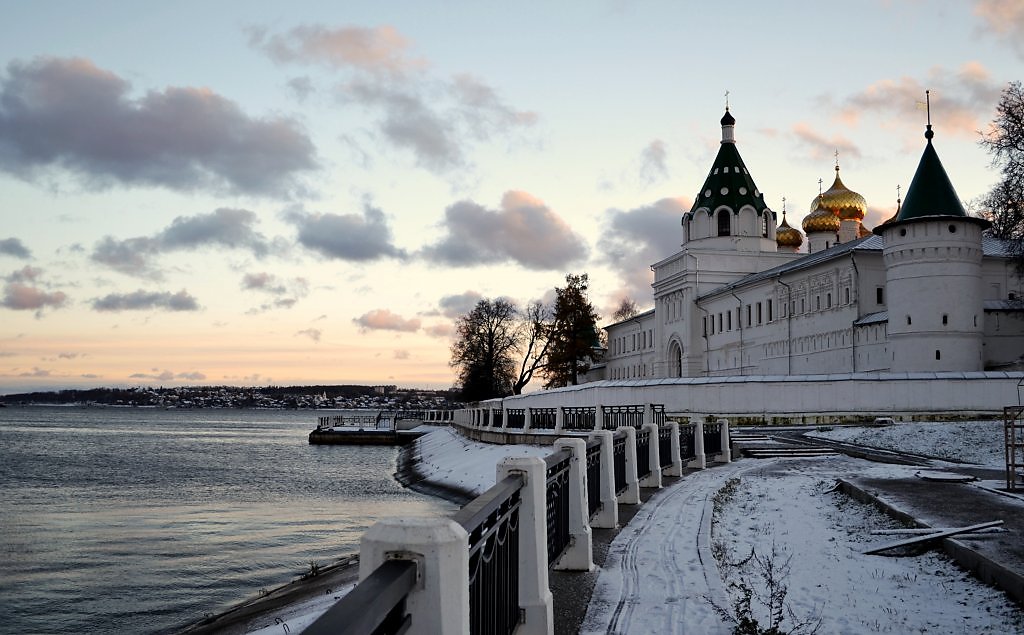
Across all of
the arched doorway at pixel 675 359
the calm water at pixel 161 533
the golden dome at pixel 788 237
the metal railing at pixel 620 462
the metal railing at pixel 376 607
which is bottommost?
the calm water at pixel 161 533

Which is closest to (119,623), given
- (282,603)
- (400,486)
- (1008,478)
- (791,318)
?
(282,603)

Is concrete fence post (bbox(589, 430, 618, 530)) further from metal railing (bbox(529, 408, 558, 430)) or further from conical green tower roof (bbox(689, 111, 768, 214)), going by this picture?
conical green tower roof (bbox(689, 111, 768, 214))

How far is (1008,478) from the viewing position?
46.4ft

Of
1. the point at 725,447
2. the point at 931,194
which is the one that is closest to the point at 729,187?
the point at 931,194

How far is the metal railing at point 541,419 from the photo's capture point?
126 feet

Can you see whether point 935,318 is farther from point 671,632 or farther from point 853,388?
point 671,632

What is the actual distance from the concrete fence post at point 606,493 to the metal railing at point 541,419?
26.3 meters

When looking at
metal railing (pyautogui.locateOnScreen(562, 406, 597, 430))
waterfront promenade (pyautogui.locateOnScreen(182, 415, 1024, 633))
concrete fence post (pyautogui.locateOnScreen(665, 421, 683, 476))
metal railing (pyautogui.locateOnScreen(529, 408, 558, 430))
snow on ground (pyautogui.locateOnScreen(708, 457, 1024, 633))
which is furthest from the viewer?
metal railing (pyautogui.locateOnScreen(529, 408, 558, 430))

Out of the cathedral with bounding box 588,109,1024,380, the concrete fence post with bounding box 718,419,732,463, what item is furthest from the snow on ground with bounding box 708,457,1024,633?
the cathedral with bounding box 588,109,1024,380

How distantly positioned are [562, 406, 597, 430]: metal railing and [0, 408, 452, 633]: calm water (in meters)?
6.63

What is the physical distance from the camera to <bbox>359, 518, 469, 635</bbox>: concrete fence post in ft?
11.1

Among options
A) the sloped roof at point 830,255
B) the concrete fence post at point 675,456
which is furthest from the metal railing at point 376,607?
the sloped roof at point 830,255

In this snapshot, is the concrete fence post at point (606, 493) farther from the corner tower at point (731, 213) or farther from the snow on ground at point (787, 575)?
the corner tower at point (731, 213)

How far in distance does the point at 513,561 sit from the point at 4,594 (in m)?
12.7
